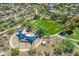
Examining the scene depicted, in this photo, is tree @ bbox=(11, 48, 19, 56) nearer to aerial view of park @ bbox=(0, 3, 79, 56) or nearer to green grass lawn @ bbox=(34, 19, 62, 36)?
aerial view of park @ bbox=(0, 3, 79, 56)

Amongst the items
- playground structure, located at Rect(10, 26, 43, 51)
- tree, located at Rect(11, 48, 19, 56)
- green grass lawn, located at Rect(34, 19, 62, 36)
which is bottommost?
tree, located at Rect(11, 48, 19, 56)

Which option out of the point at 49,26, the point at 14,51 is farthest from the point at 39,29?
the point at 14,51

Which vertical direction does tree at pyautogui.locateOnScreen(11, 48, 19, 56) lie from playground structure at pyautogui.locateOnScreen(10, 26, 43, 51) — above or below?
below

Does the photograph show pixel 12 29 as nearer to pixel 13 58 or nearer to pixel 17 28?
pixel 17 28

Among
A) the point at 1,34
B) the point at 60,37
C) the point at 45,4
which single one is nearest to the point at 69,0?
the point at 45,4

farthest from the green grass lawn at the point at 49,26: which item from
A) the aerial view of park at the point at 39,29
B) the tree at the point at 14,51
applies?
the tree at the point at 14,51

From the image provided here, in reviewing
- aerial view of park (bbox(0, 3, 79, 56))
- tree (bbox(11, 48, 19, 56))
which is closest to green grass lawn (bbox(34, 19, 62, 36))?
aerial view of park (bbox(0, 3, 79, 56))

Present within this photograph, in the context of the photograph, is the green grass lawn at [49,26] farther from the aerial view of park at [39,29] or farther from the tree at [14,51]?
the tree at [14,51]
